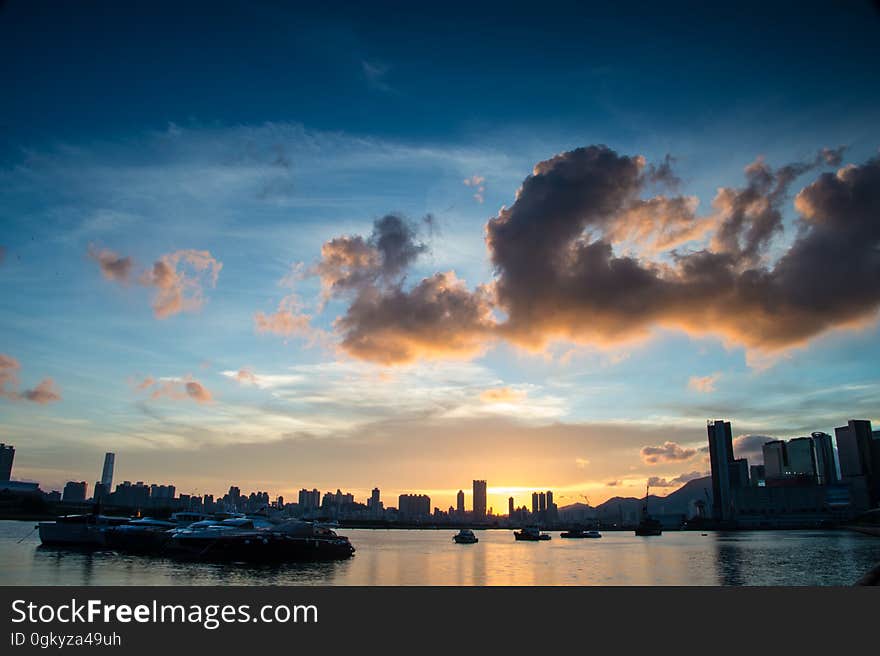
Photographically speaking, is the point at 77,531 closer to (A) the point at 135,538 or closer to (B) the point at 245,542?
(A) the point at 135,538

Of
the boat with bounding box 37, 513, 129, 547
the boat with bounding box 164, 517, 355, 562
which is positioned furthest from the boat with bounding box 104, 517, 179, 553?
the boat with bounding box 164, 517, 355, 562

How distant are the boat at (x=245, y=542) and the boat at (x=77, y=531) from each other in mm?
11140

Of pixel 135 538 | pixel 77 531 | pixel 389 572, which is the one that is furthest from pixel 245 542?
pixel 77 531

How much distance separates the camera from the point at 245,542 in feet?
192

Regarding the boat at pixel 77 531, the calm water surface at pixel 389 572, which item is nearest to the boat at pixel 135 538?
the boat at pixel 77 531

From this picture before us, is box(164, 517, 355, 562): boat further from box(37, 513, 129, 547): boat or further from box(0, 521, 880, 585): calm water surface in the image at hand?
box(37, 513, 129, 547): boat

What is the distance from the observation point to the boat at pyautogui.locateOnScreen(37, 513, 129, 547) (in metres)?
70.0

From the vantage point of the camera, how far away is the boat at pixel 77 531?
70000 mm

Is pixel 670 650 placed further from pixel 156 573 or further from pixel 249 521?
pixel 249 521

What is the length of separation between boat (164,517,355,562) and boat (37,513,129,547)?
1114cm

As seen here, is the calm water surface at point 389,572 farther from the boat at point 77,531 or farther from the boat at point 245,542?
the boat at point 77,531

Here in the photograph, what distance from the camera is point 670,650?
39.7 feet

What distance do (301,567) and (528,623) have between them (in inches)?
2084

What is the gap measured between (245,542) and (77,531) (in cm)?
2765
